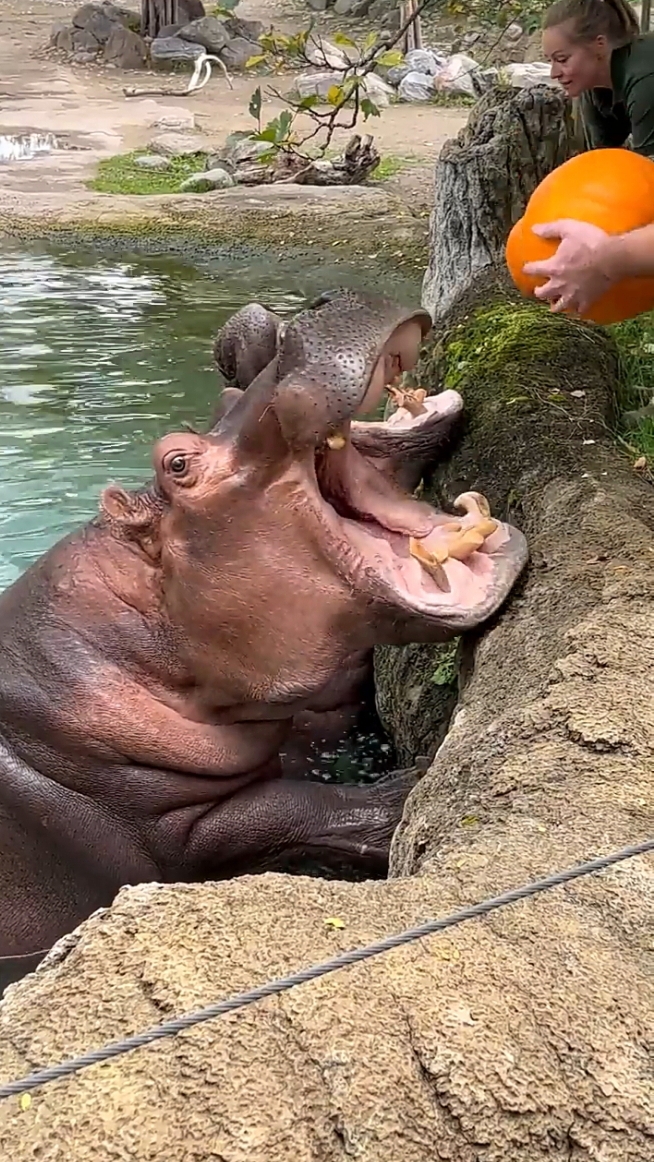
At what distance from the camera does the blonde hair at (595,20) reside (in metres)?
3.80

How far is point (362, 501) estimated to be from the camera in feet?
8.44

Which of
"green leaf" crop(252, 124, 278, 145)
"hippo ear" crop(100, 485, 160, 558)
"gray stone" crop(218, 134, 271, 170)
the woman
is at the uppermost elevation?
the woman

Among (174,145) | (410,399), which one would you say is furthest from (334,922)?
(174,145)

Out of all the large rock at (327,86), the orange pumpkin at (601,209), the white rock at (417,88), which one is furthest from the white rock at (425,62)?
the orange pumpkin at (601,209)

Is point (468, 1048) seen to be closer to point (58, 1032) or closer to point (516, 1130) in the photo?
point (516, 1130)

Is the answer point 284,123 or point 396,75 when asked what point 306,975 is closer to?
point 284,123

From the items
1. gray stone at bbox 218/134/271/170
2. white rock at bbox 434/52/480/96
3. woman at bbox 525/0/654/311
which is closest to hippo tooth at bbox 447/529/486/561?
woman at bbox 525/0/654/311

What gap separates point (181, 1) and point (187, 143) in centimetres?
962

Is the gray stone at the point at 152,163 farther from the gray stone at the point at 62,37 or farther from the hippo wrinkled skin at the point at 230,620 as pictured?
the hippo wrinkled skin at the point at 230,620

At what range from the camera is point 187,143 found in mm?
13875

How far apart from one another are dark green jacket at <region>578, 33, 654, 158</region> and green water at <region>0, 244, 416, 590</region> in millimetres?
1615

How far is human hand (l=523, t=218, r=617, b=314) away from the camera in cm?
263

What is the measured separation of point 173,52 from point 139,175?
9.81 m

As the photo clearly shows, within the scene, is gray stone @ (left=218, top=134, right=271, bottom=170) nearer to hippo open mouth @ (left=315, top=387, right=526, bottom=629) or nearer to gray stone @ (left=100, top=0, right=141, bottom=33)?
hippo open mouth @ (left=315, top=387, right=526, bottom=629)
